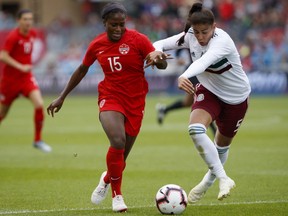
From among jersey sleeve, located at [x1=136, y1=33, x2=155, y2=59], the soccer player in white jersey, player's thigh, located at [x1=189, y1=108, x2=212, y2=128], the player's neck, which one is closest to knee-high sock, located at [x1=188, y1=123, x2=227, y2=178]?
the soccer player in white jersey

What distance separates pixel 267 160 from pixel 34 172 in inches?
166

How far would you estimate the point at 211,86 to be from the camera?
9.36 metres

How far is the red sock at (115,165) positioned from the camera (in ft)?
28.9

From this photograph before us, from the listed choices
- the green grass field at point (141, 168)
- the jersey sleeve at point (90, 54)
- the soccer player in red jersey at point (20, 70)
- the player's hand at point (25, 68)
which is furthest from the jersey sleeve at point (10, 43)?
the jersey sleeve at point (90, 54)

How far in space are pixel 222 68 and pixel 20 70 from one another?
25.3ft

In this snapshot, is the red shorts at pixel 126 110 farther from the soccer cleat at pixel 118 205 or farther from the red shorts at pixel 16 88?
the red shorts at pixel 16 88

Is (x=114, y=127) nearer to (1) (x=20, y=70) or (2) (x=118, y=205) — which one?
(2) (x=118, y=205)

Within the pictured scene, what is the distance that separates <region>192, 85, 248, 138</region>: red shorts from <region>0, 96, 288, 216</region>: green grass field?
952mm

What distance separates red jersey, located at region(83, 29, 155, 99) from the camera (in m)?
8.96

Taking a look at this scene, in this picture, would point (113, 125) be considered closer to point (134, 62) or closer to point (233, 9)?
point (134, 62)

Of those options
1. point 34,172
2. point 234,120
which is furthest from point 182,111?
point 234,120

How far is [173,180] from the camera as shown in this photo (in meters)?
11.7

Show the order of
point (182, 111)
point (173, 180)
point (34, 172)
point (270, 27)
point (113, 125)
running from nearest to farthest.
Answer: point (113, 125) < point (173, 180) < point (34, 172) < point (182, 111) < point (270, 27)

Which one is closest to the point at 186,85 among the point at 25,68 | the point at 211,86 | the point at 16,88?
the point at 211,86
